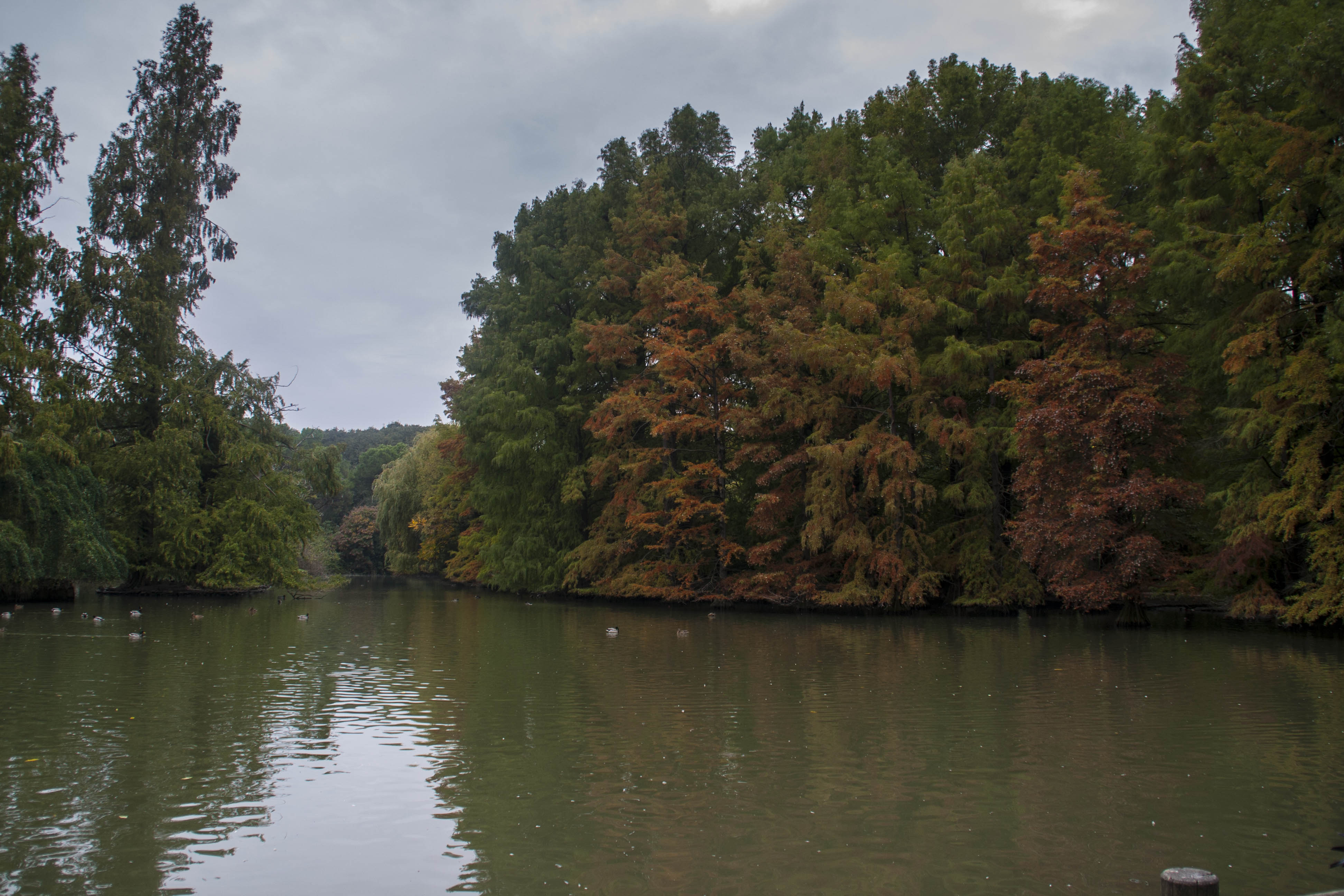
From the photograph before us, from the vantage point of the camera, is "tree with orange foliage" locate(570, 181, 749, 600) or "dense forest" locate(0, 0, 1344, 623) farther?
"tree with orange foliage" locate(570, 181, 749, 600)

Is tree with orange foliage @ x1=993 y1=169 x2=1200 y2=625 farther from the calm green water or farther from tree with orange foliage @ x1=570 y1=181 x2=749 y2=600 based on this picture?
tree with orange foliage @ x1=570 y1=181 x2=749 y2=600

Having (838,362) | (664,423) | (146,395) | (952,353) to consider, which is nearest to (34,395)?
(146,395)

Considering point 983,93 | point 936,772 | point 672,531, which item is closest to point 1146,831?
point 936,772

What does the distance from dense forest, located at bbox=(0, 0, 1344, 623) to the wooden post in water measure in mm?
16902

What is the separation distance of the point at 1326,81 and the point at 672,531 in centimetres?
2230

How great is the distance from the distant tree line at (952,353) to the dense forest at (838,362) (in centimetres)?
13

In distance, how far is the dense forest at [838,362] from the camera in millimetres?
20391

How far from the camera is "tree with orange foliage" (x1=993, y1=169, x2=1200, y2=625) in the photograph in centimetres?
2125

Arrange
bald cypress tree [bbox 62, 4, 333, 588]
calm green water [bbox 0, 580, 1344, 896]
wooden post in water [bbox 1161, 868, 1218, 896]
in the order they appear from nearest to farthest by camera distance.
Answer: wooden post in water [bbox 1161, 868, 1218, 896], calm green water [bbox 0, 580, 1344, 896], bald cypress tree [bbox 62, 4, 333, 588]

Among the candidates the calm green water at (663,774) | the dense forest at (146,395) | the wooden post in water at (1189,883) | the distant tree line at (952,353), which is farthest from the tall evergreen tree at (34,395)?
the wooden post in water at (1189,883)

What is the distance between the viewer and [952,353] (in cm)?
2638

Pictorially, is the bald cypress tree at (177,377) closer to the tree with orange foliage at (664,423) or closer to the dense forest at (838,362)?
the dense forest at (838,362)

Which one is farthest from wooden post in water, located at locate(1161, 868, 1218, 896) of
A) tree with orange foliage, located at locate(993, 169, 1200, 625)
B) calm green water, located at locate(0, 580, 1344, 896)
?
tree with orange foliage, located at locate(993, 169, 1200, 625)

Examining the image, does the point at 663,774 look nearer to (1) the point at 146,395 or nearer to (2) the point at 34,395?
(2) the point at 34,395
